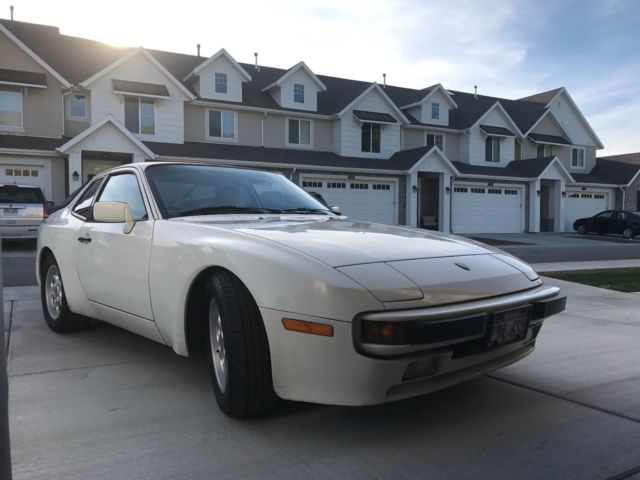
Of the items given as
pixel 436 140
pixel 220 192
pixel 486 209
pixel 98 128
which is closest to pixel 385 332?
pixel 220 192

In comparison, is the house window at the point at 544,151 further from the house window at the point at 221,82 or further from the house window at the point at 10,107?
the house window at the point at 10,107

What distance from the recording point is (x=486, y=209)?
1065 inches

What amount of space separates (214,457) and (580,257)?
561 inches

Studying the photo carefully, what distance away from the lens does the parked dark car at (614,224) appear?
2497cm

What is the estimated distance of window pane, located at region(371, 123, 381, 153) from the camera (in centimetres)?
2560

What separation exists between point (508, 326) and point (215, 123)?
21131 millimetres

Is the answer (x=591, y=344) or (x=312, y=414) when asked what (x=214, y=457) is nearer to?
(x=312, y=414)

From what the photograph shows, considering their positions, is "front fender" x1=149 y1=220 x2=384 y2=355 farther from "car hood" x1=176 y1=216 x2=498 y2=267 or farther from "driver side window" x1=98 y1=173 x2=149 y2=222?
"driver side window" x1=98 y1=173 x2=149 y2=222

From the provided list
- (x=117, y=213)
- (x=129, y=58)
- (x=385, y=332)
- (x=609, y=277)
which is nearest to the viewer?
(x=385, y=332)

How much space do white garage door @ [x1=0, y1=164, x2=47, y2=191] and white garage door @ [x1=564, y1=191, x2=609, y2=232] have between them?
84.3 feet

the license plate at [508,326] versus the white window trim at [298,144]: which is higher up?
the white window trim at [298,144]

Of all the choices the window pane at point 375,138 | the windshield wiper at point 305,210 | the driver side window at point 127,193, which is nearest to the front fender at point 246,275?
the driver side window at point 127,193

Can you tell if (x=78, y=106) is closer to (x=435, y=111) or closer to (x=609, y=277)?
(x=435, y=111)

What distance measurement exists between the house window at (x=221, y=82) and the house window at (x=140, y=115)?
9.80 feet
